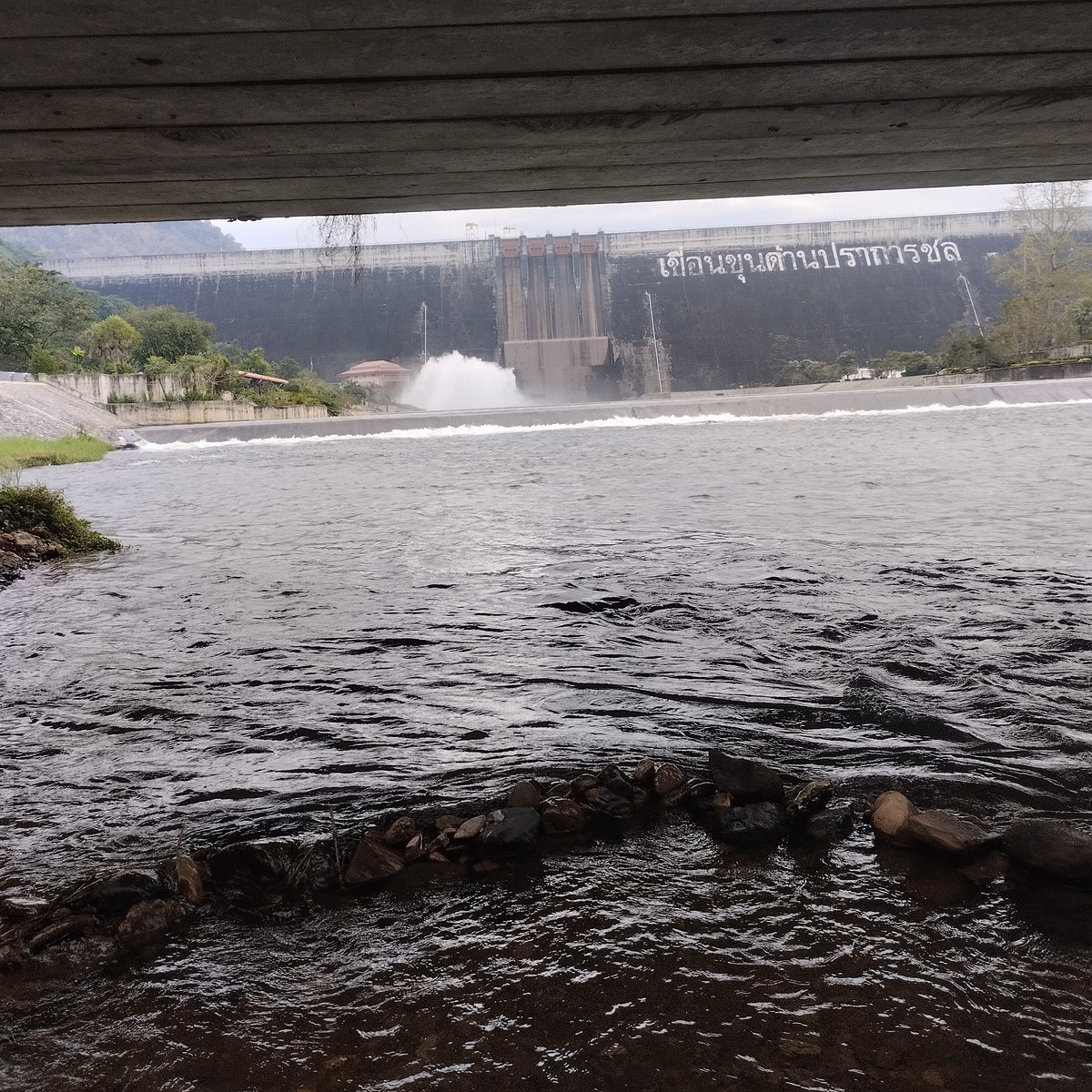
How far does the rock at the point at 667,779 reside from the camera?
9.96 ft

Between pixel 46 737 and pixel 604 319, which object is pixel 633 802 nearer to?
pixel 46 737

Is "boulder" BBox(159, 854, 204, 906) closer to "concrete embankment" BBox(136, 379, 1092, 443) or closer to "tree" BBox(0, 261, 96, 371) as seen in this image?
"concrete embankment" BBox(136, 379, 1092, 443)

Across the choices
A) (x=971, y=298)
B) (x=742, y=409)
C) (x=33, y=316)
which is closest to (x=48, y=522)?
(x=742, y=409)

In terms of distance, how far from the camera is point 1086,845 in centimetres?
237

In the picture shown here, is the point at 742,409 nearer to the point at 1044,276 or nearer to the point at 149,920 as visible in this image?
the point at 1044,276

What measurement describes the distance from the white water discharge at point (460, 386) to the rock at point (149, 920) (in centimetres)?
5736

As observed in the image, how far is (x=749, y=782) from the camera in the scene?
2871 mm

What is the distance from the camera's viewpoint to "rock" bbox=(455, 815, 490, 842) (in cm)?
275

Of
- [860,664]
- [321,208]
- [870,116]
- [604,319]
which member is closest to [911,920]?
[860,664]

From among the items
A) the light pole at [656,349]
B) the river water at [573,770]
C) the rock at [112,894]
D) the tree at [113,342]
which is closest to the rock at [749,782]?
the river water at [573,770]

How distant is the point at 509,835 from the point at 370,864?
0.40 meters

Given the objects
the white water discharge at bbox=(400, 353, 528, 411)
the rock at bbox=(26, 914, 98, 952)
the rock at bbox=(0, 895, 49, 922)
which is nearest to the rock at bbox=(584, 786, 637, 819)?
the rock at bbox=(26, 914, 98, 952)

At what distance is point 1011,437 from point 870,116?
1461cm

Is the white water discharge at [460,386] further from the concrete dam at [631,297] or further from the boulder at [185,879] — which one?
the boulder at [185,879]
